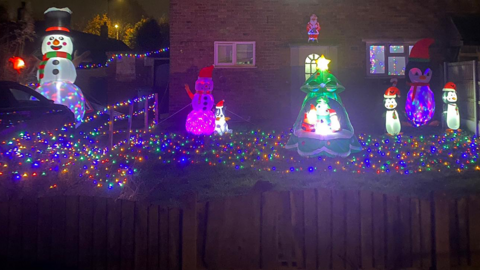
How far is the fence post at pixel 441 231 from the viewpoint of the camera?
3938 mm

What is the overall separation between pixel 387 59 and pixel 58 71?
9632mm

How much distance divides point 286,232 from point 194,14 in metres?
10.8

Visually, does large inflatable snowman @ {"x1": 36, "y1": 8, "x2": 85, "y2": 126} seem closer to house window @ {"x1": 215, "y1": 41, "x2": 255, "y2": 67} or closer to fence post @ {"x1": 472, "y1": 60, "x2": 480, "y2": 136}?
house window @ {"x1": 215, "y1": 41, "x2": 255, "y2": 67}

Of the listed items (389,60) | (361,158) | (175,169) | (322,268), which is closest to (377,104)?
(389,60)

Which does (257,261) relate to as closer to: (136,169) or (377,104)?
(136,169)

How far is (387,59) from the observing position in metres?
14.0

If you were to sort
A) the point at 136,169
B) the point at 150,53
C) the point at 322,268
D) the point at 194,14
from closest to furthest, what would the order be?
the point at 322,268, the point at 136,169, the point at 194,14, the point at 150,53

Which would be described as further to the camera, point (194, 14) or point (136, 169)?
point (194, 14)

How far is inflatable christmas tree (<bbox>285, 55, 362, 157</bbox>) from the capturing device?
8.07 metres

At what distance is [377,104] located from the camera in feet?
45.0

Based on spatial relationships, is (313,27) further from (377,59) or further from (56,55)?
(56,55)

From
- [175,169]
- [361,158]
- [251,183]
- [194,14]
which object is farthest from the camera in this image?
[194,14]

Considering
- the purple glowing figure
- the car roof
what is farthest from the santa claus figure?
the car roof

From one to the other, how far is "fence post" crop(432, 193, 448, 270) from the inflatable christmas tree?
163 inches
